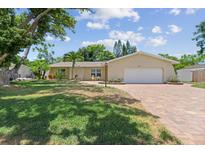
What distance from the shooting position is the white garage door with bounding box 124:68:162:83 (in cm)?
2959

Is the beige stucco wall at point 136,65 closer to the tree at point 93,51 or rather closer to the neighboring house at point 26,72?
the neighboring house at point 26,72

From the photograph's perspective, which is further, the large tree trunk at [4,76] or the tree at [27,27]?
the large tree trunk at [4,76]

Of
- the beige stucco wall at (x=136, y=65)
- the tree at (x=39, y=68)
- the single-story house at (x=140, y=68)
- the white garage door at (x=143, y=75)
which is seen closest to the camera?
the white garage door at (x=143, y=75)

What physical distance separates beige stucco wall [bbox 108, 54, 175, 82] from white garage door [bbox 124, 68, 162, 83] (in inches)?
18.8

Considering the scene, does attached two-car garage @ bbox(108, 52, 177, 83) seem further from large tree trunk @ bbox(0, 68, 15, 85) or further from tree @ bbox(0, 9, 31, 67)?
tree @ bbox(0, 9, 31, 67)

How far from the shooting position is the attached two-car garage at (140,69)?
97.5ft

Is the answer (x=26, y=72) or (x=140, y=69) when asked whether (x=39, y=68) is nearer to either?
(x=26, y=72)

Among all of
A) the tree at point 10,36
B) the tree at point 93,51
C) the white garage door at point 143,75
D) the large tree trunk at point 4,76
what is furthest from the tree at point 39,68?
the tree at point 10,36

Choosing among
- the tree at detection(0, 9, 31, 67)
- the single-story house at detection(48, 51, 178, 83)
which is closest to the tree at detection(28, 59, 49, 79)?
the single-story house at detection(48, 51, 178, 83)

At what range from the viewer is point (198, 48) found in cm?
1423

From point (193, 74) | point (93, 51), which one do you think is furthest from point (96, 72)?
point (93, 51)

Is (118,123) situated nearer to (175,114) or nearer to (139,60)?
(175,114)
